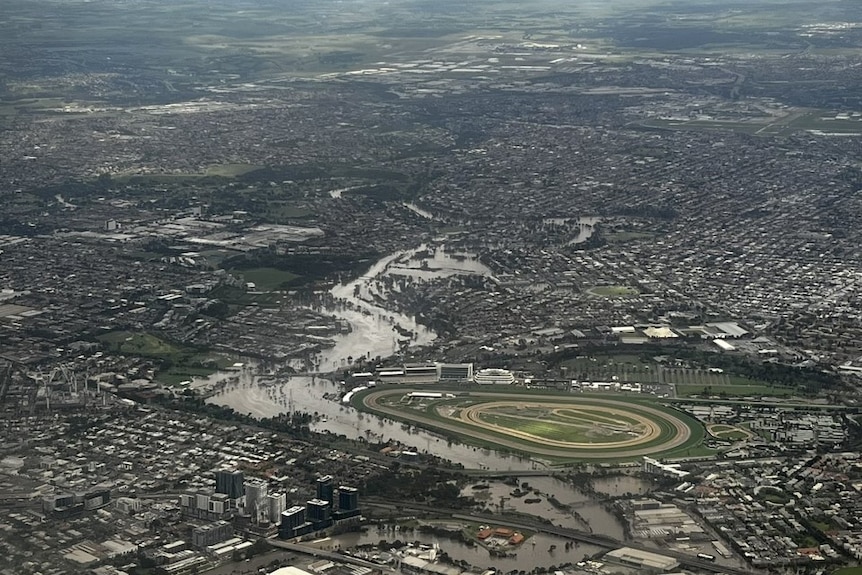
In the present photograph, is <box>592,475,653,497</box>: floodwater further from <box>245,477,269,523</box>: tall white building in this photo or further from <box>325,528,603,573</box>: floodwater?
<box>245,477,269,523</box>: tall white building

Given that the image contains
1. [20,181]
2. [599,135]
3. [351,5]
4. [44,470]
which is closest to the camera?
[44,470]

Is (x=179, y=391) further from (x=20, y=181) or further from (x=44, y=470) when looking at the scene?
(x=20, y=181)

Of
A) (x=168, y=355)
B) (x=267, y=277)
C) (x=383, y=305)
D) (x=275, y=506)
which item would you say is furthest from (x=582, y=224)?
(x=275, y=506)

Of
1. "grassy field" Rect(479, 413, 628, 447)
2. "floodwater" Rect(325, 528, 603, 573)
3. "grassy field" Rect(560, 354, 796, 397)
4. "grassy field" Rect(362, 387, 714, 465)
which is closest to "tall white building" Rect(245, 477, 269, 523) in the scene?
"floodwater" Rect(325, 528, 603, 573)

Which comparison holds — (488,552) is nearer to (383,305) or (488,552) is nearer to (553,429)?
(553,429)

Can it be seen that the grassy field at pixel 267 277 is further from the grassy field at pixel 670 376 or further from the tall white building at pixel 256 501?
the tall white building at pixel 256 501

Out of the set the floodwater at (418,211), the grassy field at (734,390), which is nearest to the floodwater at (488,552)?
the grassy field at (734,390)

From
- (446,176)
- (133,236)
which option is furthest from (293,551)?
(446,176)
